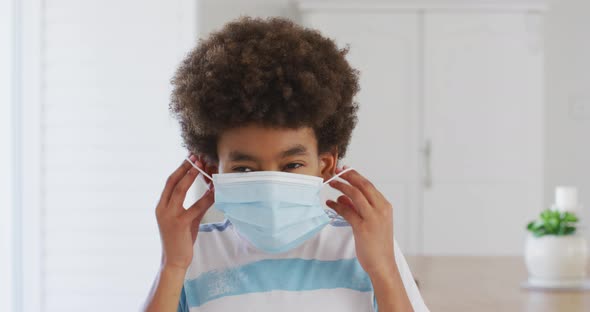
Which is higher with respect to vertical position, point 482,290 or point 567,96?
point 567,96

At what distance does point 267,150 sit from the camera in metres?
1.10

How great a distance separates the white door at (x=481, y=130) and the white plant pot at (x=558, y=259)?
2.15m

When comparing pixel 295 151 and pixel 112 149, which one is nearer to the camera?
pixel 295 151

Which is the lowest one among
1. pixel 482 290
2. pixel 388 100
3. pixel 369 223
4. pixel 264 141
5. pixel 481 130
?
pixel 482 290

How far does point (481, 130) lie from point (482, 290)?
259 cm

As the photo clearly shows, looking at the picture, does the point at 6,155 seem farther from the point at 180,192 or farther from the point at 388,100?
the point at 388,100

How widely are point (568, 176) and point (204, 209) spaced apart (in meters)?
4.38

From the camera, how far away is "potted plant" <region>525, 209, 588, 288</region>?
238 cm

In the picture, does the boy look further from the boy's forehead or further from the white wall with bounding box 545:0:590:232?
the white wall with bounding box 545:0:590:232

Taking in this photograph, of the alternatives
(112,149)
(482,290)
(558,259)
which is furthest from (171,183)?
(558,259)

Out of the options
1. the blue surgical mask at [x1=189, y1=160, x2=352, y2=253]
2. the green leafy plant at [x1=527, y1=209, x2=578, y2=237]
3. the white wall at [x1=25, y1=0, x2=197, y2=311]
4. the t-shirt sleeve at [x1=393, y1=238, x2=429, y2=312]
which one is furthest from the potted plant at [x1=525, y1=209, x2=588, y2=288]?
the blue surgical mask at [x1=189, y1=160, x2=352, y2=253]

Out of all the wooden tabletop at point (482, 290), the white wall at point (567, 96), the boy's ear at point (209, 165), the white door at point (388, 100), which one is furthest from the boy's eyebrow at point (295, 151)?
the white wall at point (567, 96)

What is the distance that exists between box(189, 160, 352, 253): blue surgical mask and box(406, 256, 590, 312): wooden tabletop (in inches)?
30.9

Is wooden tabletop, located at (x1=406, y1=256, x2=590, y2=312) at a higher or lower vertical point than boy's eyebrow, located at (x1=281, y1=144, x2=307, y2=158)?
lower
